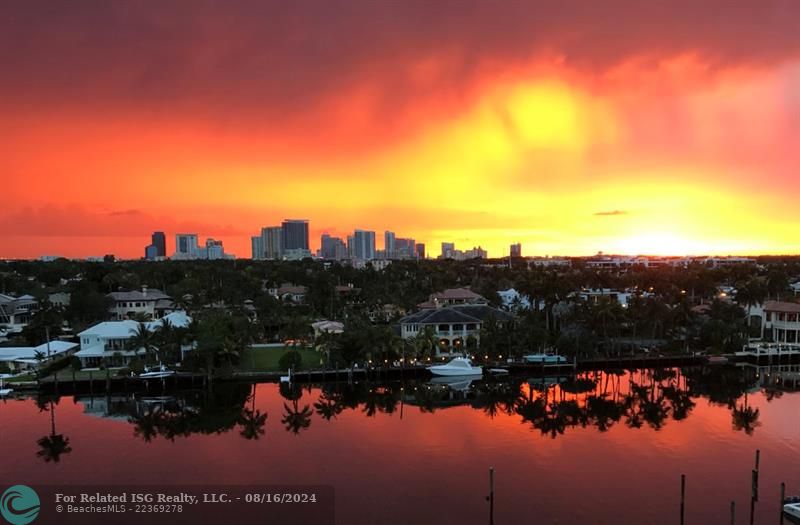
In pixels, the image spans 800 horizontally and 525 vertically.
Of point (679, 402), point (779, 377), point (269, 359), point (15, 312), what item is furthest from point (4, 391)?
point (779, 377)

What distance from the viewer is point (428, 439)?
1437 inches

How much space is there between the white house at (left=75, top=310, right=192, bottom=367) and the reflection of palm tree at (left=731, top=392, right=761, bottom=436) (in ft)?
177

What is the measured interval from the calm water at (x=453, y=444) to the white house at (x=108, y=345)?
8205 millimetres

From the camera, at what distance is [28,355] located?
54469 millimetres

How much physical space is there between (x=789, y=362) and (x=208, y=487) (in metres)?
63.5

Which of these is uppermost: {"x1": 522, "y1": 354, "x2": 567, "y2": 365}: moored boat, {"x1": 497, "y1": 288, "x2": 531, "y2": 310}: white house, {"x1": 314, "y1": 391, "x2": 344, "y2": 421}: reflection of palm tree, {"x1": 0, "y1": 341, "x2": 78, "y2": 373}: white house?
{"x1": 497, "y1": 288, "x2": 531, "y2": 310}: white house

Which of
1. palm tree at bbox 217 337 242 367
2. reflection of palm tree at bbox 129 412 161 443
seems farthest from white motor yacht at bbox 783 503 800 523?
palm tree at bbox 217 337 242 367

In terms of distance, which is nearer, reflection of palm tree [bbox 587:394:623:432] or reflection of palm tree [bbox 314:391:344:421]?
reflection of palm tree [bbox 587:394:623:432]

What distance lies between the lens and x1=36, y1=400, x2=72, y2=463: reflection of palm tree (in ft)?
111

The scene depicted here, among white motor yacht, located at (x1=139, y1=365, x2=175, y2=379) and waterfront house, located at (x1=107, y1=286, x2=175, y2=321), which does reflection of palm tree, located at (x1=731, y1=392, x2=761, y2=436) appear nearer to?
white motor yacht, located at (x1=139, y1=365, x2=175, y2=379)

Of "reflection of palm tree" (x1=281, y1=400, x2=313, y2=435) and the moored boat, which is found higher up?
the moored boat

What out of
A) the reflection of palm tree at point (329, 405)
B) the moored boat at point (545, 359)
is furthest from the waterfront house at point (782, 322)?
the reflection of palm tree at point (329, 405)

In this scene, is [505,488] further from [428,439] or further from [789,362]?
[789,362]

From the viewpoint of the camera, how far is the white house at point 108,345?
178ft
